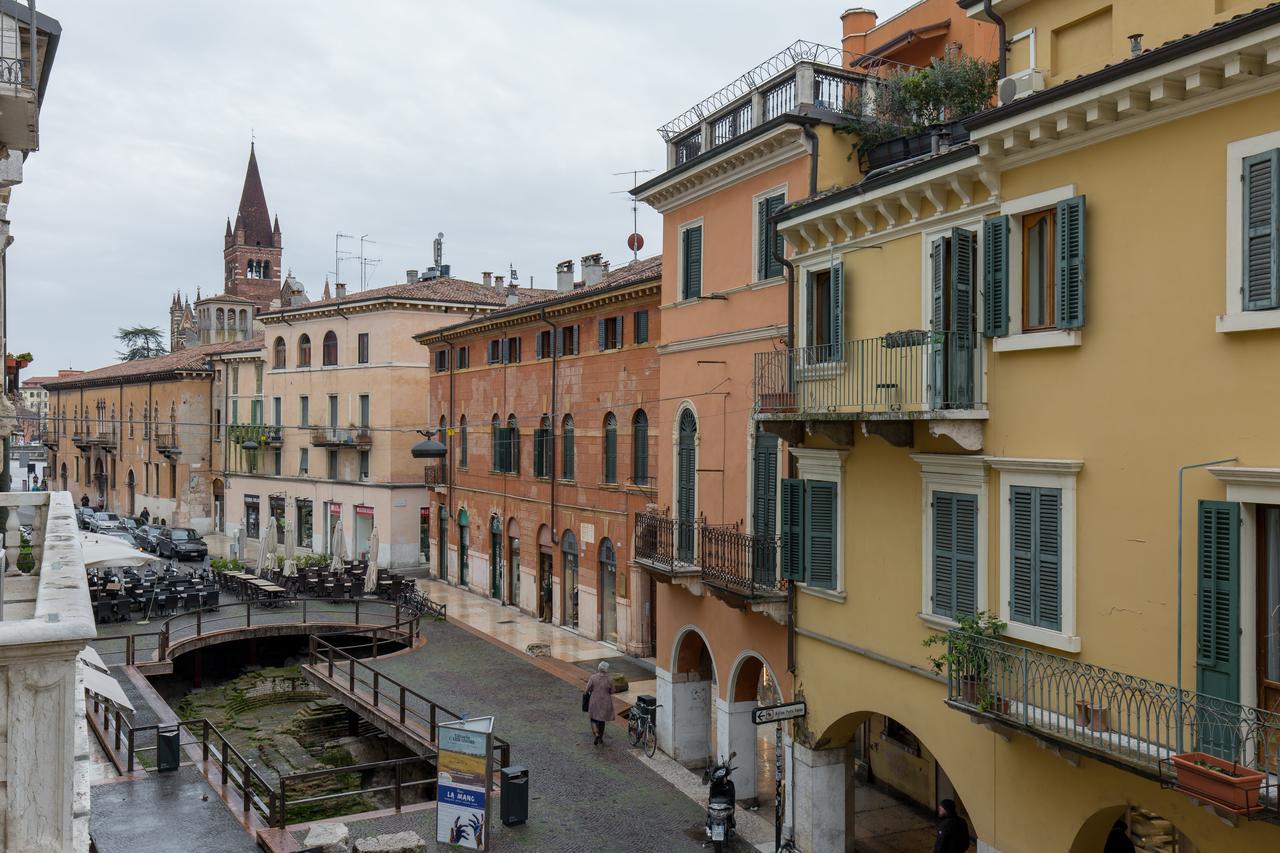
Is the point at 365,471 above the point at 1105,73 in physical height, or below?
below

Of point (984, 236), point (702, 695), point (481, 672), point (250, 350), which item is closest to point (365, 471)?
point (250, 350)

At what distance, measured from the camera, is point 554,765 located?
19.3 metres

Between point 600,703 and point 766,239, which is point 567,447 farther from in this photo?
point 766,239

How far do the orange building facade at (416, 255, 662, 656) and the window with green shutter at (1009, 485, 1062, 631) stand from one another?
15370 mm

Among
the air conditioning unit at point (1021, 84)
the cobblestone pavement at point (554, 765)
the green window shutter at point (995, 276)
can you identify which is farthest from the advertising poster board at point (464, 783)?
the air conditioning unit at point (1021, 84)

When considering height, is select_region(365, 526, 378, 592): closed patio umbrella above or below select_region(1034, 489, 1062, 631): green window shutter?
below

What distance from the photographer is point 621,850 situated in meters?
15.5

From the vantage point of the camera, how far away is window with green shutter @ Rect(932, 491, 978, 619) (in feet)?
Result: 38.2

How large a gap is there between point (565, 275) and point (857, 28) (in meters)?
20.3

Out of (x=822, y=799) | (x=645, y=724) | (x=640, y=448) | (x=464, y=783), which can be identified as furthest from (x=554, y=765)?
(x=640, y=448)

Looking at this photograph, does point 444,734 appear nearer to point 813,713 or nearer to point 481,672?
point 813,713

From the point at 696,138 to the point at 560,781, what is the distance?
1196 cm

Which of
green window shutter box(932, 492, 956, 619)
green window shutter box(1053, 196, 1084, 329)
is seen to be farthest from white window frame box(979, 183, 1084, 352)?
green window shutter box(932, 492, 956, 619)

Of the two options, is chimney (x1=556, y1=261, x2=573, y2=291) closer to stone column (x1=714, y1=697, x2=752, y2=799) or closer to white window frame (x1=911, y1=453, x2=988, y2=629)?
stone column (x1=714, y1=697, x2=752, y2=799)
